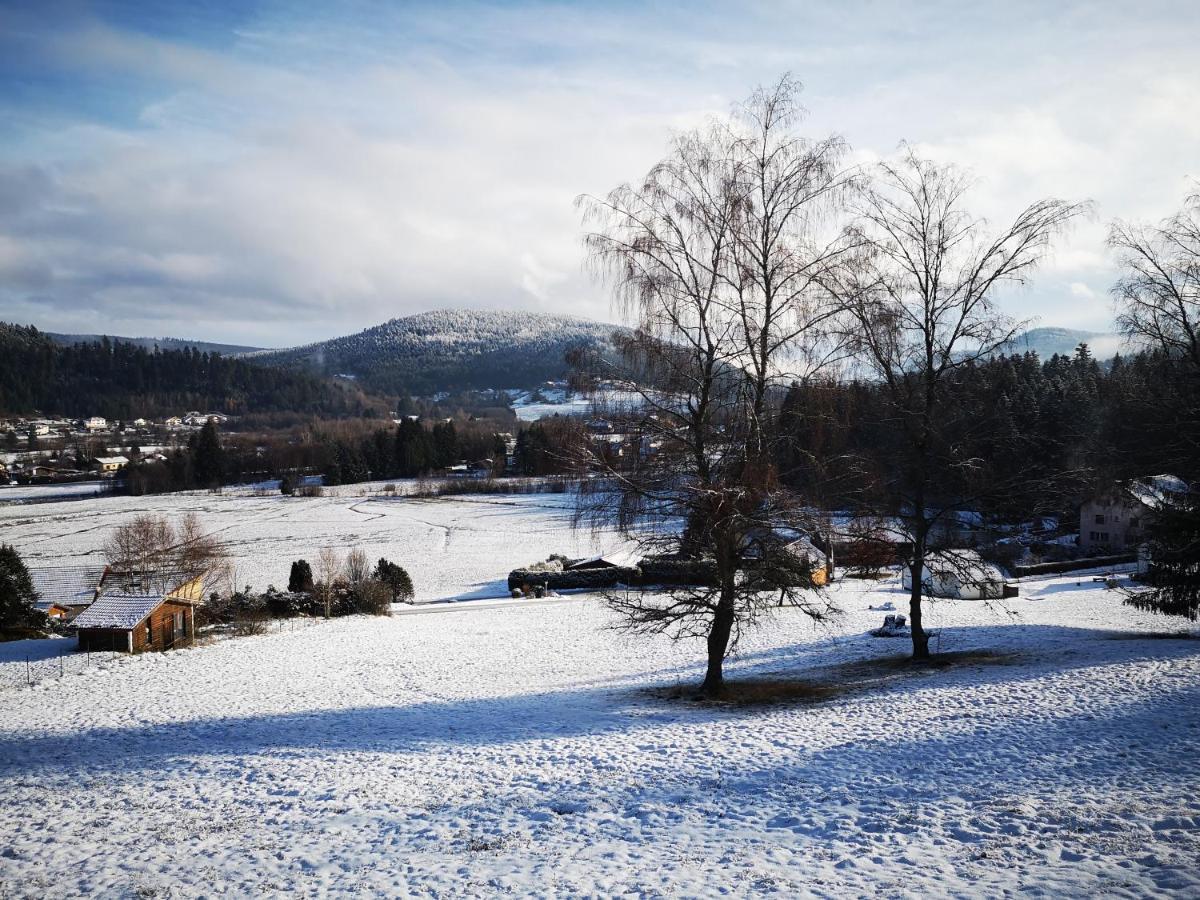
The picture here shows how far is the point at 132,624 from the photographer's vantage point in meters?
23.5

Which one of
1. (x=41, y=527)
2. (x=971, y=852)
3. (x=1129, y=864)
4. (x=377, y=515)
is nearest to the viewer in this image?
(x=1129, y=864)

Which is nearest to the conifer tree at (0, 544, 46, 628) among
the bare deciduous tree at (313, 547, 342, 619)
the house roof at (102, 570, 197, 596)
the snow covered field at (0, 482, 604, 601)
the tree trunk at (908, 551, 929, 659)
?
the house roof at (102, 570, 197, 596)

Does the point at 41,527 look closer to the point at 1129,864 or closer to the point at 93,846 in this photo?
the point at 93,846

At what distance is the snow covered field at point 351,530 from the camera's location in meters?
44.8

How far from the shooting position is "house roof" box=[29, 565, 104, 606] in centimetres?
3628

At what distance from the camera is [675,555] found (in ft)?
43.3

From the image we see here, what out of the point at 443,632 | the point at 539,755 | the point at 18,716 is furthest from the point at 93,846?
the point at 443,632

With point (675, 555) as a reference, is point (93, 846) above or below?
below

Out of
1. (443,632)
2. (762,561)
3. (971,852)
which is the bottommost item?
(443,632)

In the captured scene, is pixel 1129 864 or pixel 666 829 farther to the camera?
pixel 666 829

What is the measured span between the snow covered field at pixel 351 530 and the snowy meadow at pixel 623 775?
1907cm

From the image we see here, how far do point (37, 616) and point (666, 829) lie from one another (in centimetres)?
3298

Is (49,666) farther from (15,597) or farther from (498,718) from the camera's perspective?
(498,718)

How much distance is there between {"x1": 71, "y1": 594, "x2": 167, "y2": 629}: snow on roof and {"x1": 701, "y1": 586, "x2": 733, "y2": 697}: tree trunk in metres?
20.4
